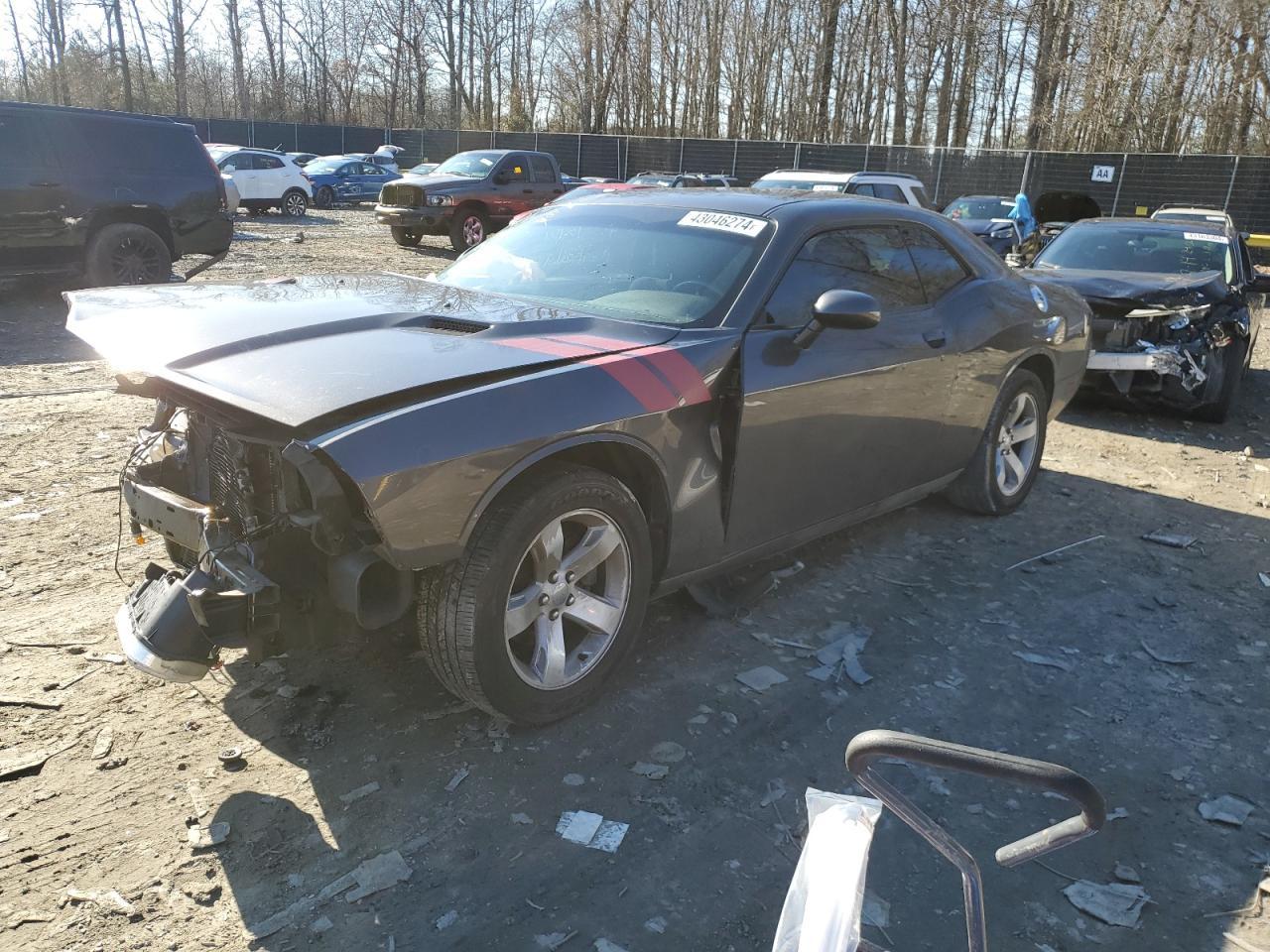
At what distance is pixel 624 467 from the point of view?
11.0ft

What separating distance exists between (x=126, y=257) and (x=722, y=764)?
9622mm

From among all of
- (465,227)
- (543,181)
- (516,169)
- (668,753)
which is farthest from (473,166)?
(668,753)

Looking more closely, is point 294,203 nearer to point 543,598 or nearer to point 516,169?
point 516,169

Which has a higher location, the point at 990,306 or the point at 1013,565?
the point at 990,306

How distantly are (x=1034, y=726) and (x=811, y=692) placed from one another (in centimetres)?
78

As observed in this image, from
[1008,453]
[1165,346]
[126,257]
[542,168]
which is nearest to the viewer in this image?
[1008,453]

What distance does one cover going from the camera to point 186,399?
9.89ft

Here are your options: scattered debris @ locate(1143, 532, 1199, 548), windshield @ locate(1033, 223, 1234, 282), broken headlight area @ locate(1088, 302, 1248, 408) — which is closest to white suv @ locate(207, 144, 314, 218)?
windshield @ locate(1033, 223, 1234, 282)

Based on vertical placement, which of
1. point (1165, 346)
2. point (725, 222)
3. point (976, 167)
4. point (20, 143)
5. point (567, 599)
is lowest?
point (567, 599)

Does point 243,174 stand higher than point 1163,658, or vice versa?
point 243,174

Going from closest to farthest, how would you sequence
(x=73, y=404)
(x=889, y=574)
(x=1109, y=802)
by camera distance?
(x=1109, y=802)
(x=889, y=574)
(x=73, y=404)

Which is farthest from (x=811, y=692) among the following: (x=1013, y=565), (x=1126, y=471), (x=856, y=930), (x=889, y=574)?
(x=1126, y=471)

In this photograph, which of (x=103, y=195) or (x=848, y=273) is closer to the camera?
(x=848, y=273)

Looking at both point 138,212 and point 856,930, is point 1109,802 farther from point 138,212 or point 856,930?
point 138,212
